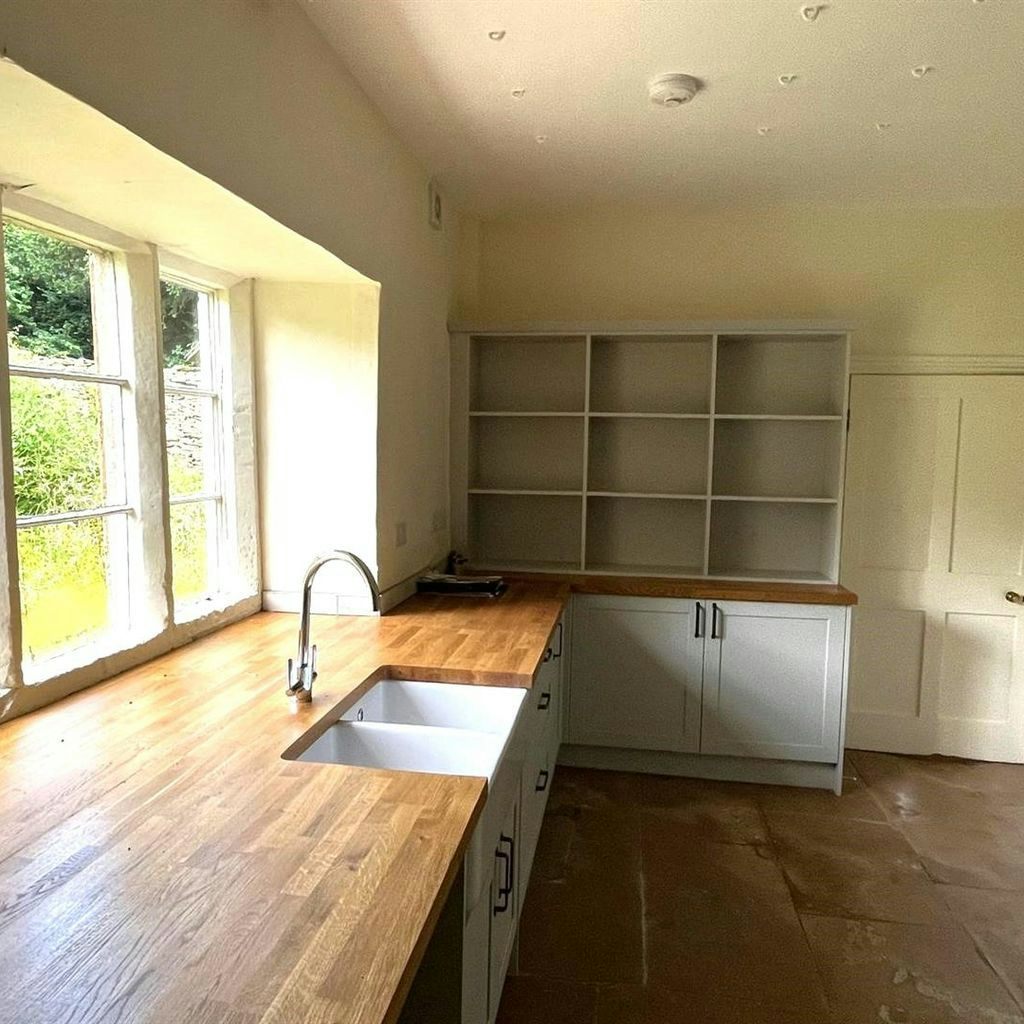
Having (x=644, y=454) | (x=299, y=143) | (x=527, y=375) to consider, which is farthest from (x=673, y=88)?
(x=644, y=454)

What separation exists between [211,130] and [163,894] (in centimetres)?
144

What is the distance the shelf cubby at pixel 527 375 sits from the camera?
3559 mm

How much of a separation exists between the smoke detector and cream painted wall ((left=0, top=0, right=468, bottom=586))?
0.91 metres

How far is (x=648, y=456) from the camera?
357 centimetres

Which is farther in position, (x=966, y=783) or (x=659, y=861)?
(x=966, y=783)

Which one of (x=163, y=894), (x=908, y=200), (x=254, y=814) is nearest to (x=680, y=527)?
(x=908, y=200)

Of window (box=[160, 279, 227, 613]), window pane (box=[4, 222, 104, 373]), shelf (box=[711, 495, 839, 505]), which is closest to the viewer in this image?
window pane (box=[4, 222, 104, 373])

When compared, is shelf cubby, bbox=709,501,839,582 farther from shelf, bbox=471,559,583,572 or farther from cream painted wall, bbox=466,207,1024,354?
cream painted wall, bbox=466,207,1024,354

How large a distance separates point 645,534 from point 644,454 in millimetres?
397

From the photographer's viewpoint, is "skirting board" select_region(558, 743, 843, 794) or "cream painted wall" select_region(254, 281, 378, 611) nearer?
"cream painted wall" select_region(254, 281, 378, 611)

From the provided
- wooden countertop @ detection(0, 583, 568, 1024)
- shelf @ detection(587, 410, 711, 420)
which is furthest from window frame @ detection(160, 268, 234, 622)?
shelf @ detection(587, 410, 711, 420)

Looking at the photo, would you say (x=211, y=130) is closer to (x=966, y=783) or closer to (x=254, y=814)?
(x=254, y=814)

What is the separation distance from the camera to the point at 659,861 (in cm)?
261

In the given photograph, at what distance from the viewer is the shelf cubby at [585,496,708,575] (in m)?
3.55
